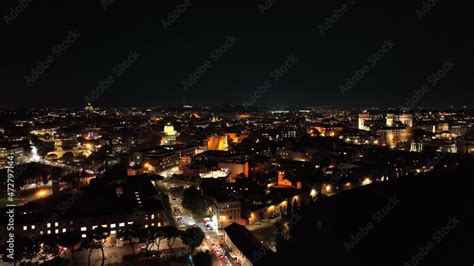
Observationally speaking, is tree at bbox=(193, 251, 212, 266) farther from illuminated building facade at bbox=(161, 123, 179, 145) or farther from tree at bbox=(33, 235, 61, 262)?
illuminated building facade at bbox=(161, 123, 179, 145)

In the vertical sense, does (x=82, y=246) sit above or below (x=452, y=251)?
above

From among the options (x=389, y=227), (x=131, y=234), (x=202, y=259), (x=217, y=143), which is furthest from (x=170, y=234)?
(x=217, y=143)

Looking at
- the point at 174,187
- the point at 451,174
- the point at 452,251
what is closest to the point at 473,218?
the point at 452,251

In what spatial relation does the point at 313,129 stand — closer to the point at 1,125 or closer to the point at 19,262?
the point at 19,262

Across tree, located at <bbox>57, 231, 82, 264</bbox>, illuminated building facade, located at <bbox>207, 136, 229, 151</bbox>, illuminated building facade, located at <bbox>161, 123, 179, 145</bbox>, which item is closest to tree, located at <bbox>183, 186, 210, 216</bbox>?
tree, located at <bbox>57, 231, 82, 264</bbox>

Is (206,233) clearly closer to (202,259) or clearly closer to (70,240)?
(202,259)

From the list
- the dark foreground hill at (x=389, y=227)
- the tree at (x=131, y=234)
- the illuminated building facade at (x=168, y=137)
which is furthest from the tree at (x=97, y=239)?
the illuminated building facade at (x=168, y=137)

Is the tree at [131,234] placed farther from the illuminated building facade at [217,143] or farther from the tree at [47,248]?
the illuminated building facade at [217,143]
